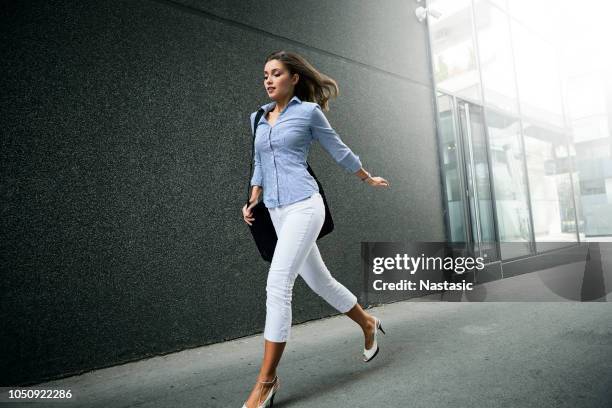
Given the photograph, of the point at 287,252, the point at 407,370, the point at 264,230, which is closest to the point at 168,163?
the point at 264,230

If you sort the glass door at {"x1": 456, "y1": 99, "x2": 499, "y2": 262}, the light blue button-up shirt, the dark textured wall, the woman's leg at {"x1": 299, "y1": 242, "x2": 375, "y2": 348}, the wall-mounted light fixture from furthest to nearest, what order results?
the glass door at {"x1": 456, "y1": 99, "x2": 499, "y2": 262} → the wall-mounted light fixture → the dark textured wall → the woman's leg at {"x1": 299, "y1": 242, "x2": 375, "y2": 348} → the light blue button-up shirt

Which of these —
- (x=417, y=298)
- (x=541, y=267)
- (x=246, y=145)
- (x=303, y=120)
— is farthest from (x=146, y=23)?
(x=541, y=267)

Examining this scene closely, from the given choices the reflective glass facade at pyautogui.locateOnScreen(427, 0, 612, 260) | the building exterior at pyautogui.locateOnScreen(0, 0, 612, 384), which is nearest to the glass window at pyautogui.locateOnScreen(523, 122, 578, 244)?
the reflective glass facade at pyautogui.locateOnScreen(427, 0, 612, 260)

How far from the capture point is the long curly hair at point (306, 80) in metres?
2.10

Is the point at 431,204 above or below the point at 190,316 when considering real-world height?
above

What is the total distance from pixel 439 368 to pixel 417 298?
8.49ft

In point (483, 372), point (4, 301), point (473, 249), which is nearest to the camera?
point (483, 372)

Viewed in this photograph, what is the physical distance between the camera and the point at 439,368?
7.18 feet

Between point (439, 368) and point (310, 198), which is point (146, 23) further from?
point (439, 368)

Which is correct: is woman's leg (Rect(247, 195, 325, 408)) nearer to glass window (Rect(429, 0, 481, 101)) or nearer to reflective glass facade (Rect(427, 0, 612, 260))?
reflective glass facade (Rect(427, 0, 612, 260))

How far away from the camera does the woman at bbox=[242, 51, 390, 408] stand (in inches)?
70.4

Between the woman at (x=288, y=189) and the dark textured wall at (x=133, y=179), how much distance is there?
3.48ft

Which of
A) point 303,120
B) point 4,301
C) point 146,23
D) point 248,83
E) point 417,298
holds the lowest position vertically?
point 417,298

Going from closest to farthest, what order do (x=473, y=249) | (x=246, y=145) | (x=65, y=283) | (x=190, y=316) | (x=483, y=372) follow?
1. (x=483, y=372)
2. (x=65, y=283)
3. (x=190, y=316)
4. (x=246, y=145)
5. (x=473, y=249)
